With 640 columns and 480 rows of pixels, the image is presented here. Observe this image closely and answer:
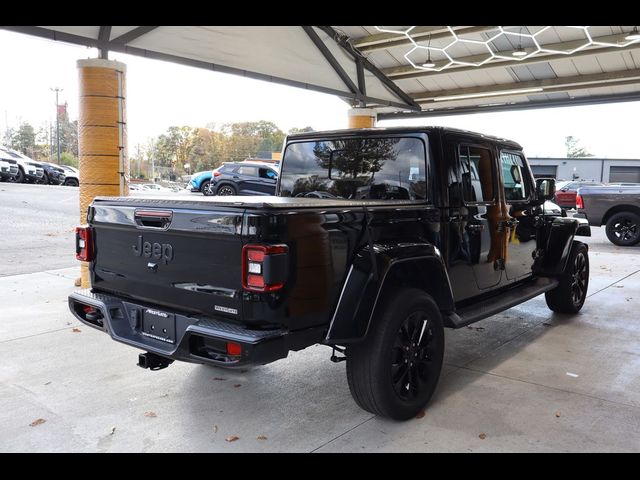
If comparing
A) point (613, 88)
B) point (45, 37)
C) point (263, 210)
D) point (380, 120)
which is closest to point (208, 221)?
point (263, 210)

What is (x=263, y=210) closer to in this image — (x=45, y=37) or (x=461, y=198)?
(x=461, y=198)

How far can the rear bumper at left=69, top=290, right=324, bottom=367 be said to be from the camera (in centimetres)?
276

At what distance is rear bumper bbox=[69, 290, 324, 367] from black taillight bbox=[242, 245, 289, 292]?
0.25 meters

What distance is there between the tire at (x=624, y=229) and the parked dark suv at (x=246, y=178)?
10.5 meters

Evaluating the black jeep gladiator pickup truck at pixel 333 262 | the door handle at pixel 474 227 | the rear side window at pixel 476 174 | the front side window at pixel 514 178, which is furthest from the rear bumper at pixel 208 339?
the front side window at pixel 514 178

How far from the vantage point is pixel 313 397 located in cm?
394

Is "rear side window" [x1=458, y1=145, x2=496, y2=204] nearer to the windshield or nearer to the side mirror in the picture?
the windshield

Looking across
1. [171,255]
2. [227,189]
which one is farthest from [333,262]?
[227,189]

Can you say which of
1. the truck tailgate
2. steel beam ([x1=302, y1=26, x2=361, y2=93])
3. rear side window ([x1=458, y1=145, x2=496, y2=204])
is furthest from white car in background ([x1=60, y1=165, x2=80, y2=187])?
rear side window ([x1=458, y1=145, x2=496, y2=204])

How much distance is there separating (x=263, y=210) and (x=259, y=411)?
159cm

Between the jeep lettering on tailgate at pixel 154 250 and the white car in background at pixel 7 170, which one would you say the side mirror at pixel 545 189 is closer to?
the jeep lettering on tailgate at pixel 154 250

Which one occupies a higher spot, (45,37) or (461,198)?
(45,37)

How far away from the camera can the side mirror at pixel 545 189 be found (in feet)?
17.9
